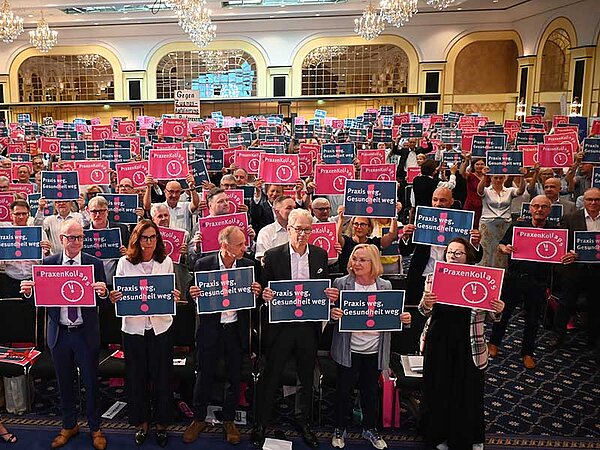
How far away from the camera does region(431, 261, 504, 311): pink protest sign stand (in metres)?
4.18

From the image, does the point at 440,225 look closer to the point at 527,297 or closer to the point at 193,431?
Answer: the point at 527,297

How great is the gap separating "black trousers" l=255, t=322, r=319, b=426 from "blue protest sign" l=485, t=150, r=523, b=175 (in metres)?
4.15

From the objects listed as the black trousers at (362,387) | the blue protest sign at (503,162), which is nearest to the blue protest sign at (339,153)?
the blue protest sign at (503,162)

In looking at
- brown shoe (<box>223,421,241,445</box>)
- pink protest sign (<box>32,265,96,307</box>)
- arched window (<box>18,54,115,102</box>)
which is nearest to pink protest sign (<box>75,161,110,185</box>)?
pink protest sign (<box>32,265,96,307</box>)

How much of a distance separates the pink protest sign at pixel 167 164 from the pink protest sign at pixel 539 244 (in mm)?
4071

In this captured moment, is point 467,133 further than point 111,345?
Yes

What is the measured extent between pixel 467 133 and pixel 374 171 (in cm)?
626

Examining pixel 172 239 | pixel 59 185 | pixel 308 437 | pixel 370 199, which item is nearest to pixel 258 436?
pixel 308 437

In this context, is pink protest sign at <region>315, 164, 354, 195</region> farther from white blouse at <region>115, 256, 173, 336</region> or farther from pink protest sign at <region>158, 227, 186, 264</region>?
white blouse at <region>115, 256, 173, 336</region>

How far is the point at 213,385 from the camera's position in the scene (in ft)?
16.9

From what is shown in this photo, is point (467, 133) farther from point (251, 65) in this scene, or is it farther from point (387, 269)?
point (251, 65)

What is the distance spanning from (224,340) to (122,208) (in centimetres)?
251

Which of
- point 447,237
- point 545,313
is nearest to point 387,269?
point 447,237

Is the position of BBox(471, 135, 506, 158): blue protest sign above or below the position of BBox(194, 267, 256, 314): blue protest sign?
above
